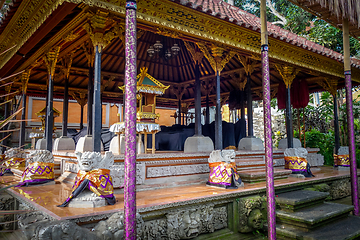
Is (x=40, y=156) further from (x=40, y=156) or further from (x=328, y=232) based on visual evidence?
(x=328, y=232)

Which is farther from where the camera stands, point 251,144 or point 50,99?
point 251,144

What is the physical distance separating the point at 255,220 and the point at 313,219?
2.87 feet

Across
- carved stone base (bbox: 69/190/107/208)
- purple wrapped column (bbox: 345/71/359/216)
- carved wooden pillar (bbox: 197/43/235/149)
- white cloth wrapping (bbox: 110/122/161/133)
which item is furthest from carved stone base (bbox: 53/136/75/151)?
purple wrapped column (bbox: 345/71/359/216)

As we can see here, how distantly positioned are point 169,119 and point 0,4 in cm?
1681

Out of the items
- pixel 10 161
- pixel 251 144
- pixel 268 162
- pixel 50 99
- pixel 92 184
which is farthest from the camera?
pixel 251 144

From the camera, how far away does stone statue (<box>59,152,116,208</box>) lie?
134 inches

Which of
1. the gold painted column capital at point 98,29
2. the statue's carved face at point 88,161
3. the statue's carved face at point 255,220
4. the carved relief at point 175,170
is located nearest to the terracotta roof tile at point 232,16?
the gold painted column capital at point 98,29

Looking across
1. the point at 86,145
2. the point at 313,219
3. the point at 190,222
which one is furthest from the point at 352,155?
the point at 86,145

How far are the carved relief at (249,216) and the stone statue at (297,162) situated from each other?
9.00ft

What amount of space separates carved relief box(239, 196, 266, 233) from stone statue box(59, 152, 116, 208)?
2111 mm

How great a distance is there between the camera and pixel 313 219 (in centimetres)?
383

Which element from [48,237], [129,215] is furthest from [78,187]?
[129,215]

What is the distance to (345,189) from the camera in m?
6.91

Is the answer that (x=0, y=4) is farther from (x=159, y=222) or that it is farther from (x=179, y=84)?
(x=179, y=84)
